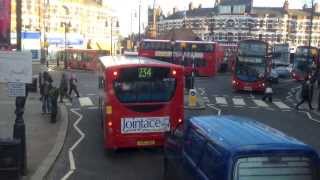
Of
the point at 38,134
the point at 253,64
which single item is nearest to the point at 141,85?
the point at 38,134

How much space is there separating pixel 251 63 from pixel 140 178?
27.2 metres

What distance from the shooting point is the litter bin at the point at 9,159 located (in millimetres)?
12398

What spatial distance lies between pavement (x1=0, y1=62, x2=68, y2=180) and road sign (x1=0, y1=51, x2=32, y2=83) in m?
2.21

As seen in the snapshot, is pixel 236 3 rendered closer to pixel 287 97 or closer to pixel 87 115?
pixel 287 97

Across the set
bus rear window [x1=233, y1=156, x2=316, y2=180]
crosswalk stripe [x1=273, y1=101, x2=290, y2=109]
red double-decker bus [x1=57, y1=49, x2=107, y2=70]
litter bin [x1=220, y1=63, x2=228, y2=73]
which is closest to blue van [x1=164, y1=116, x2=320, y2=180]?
bus rear window [x1=233, y1=156, x2=316, y2=180]

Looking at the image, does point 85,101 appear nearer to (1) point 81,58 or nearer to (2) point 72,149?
(2) point 72,149

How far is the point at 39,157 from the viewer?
50.9 feet

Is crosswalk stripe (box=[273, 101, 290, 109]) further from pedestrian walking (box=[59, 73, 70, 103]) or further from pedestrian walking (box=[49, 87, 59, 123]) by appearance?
pedestrian walking (box=[49, 87, 59, 123])

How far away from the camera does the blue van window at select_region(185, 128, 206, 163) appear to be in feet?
30.1

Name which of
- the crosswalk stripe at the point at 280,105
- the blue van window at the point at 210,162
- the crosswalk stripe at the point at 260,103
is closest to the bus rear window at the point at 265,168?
the blue van window at the point at 210,162

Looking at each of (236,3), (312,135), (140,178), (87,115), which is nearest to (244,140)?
(140,178)

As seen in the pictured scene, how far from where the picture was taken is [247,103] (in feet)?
109

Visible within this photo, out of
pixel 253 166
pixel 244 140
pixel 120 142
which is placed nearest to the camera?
pixel 253 166

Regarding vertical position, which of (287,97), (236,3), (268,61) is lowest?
(287,97)
